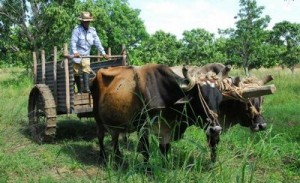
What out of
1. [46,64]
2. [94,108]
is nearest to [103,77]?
[94,108]

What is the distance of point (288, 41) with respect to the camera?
61.4 m

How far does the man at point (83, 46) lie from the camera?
761cm

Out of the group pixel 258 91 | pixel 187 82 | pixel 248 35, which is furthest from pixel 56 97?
pixel 248 35

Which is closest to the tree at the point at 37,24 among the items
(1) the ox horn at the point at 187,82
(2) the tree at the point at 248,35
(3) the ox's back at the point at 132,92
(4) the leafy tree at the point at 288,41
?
(3) the ox's back at the point at 132,92

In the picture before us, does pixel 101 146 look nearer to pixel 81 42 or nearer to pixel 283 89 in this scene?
pixel 81 42

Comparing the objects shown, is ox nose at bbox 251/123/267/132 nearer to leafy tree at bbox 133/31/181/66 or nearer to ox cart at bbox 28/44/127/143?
ox cart at bbox 28/44/127/143

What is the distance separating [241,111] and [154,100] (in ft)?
4.38

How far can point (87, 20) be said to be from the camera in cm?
790

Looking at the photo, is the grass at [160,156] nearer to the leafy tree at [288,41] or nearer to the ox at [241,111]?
the ox at [241,111]

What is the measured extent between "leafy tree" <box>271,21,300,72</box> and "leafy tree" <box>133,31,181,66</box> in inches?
585

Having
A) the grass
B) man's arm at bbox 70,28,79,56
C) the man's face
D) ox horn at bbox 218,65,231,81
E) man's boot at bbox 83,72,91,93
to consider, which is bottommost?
the grass

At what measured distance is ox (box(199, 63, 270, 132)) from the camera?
19.4ft

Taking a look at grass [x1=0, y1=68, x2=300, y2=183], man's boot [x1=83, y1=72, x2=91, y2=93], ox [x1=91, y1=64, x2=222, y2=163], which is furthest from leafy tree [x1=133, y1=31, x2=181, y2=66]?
ox [x1=91, y1=64, x2=222, y2=163]

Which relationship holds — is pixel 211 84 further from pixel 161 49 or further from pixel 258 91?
pixel 161 49
